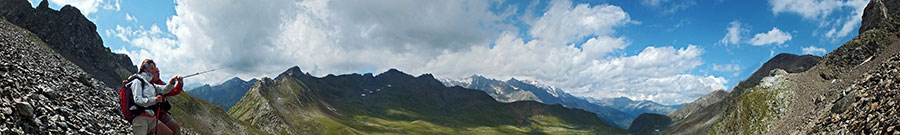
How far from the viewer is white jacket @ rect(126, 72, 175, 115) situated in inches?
366

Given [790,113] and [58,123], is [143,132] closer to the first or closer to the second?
[58,123]

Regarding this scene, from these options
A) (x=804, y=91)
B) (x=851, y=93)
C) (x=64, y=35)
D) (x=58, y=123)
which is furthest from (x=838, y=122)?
(x=64, y=35)

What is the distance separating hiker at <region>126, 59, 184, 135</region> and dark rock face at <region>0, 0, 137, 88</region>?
133 meters

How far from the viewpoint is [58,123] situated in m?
14.7

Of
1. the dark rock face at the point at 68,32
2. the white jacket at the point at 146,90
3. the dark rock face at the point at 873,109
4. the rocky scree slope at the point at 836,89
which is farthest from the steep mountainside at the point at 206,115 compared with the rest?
the rocky scree slope at the point at 836,89

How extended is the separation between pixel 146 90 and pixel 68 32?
19063 centimetres

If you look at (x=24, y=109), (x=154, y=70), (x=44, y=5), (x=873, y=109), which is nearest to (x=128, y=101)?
(x=154, y=70)

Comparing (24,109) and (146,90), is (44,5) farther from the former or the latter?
Result: (146,90)

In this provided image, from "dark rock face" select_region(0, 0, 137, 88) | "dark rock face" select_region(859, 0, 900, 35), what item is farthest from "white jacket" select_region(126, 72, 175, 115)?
"dark rock face" select_region(0, 0, 137, 88)

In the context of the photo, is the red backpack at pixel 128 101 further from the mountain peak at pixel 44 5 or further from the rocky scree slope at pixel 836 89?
the mountain peak at pixel 44 5

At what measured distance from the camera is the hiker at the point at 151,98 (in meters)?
9.39

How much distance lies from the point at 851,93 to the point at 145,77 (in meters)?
43.7

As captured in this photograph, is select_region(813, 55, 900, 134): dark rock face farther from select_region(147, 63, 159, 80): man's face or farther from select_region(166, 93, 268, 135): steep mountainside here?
select_region(166, 93, 268, 135): steep mountainside

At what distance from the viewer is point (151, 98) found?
9484mm
